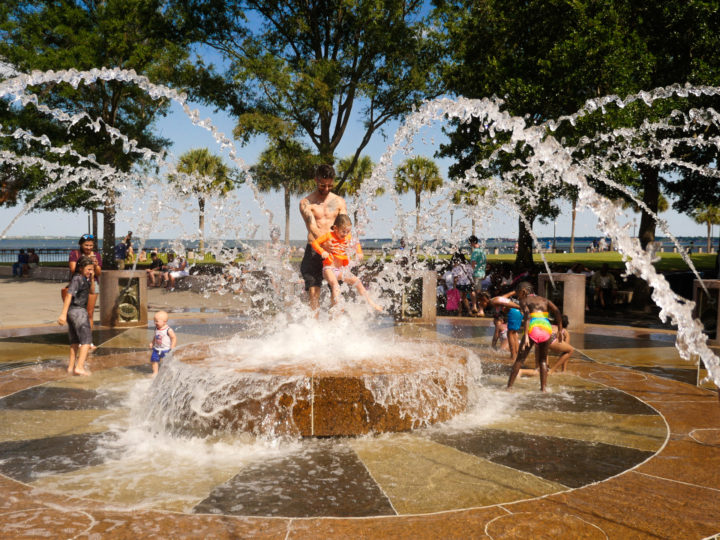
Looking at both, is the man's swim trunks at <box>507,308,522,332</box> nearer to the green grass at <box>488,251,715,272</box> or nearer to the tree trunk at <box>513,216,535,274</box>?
the green grass at <box>488,251,715,272</box>

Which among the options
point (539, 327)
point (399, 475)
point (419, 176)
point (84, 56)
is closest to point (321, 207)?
point (539, 327)

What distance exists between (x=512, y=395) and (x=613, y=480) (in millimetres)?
2379

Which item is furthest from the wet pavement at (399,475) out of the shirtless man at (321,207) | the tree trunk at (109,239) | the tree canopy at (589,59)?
the tree trunk at (109,239)

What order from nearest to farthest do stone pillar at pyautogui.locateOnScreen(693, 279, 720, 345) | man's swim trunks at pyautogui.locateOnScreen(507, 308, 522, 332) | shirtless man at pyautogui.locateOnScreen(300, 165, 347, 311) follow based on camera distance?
shirtless man at pyautogui.locateOnScreen(300, 165, 347, 311) → man's swim trunks at pyautogui.locateOnScreen(507, 308, 522, 332) → stone pillar at pyautogui.locateOnScreen(693, 279, 720, 345)

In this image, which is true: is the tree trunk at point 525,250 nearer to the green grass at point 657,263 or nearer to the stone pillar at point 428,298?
the green grass at point 657,263

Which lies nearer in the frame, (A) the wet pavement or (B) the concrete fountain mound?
(A) the wet pavement

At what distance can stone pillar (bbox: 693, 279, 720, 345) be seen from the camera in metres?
10.2

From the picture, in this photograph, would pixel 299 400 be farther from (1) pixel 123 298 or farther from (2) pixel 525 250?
(2) pixel 525 250

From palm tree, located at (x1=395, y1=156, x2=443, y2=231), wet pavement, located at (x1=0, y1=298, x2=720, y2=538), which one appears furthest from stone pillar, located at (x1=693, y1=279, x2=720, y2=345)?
palm tree, located at (x1=395, y1=156, x2=443, y2=231)

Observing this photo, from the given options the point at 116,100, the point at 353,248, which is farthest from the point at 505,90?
the point at 116,100

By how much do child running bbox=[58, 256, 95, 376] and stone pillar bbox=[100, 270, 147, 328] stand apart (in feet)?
15.1

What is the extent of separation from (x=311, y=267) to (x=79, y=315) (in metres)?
2.97

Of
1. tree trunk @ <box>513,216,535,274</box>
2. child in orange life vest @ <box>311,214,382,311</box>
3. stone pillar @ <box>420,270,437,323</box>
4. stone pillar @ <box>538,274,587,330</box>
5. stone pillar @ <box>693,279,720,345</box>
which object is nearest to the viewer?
child in orange life vest @ <box>311,214,382,311</box>

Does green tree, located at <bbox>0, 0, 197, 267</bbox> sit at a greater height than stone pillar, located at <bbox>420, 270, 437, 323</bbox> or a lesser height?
greater
